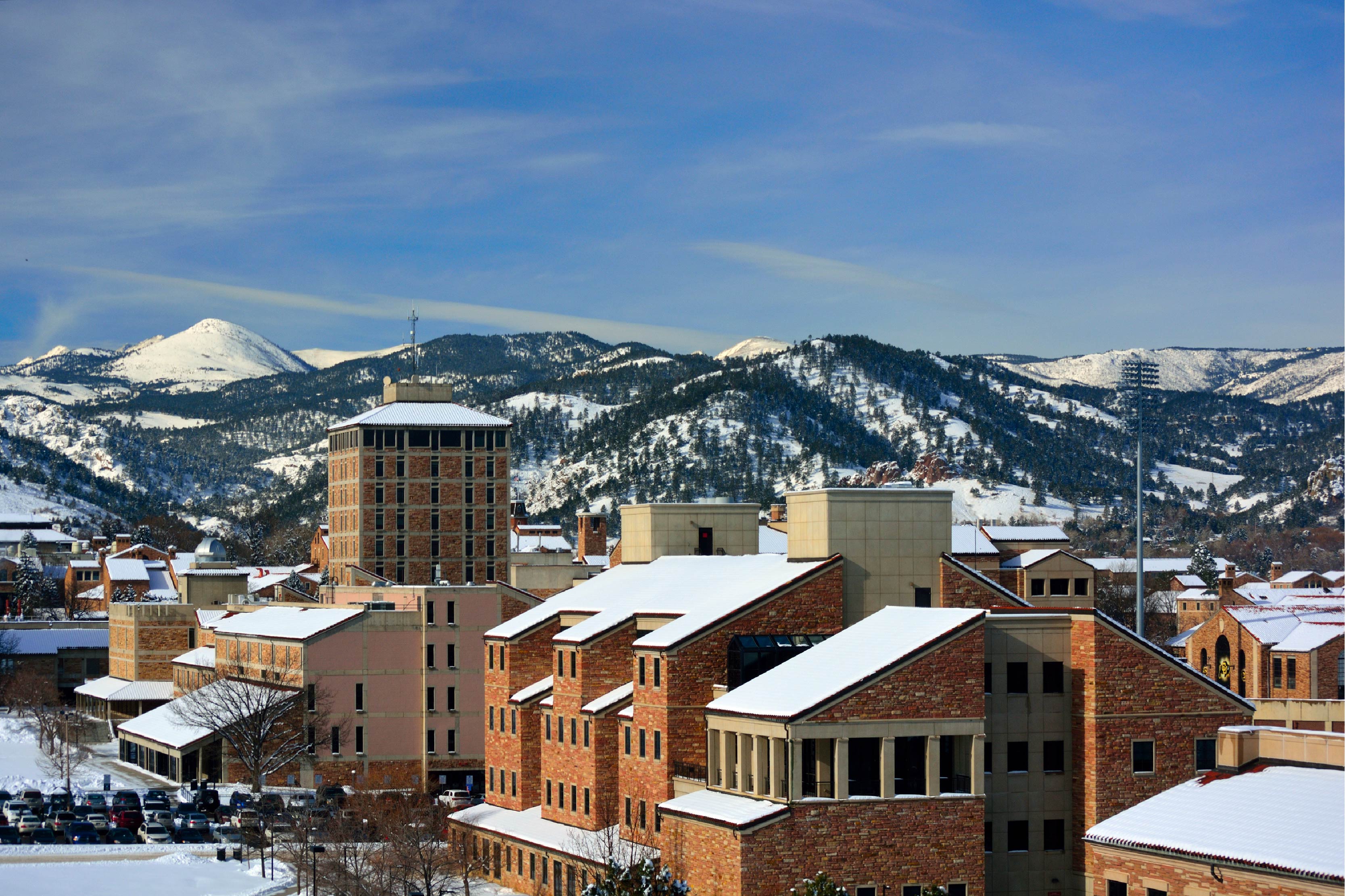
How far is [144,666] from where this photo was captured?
149500 mm

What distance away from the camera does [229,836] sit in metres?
88.2

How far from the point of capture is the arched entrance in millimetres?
129875

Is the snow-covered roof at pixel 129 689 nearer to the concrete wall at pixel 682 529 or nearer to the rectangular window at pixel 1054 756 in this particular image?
the concrete wall at pixel 682 529

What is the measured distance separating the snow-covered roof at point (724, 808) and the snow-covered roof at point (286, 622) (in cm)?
5609

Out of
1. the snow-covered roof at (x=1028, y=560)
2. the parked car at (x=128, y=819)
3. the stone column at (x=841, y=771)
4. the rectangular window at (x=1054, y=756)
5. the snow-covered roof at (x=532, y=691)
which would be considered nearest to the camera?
the stone column at (x=841, y=771)

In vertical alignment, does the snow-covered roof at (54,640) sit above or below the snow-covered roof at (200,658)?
below

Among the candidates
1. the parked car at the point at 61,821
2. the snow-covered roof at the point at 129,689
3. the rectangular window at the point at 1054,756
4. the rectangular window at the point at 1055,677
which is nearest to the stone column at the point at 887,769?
the rectangular window at the point at 1054,756

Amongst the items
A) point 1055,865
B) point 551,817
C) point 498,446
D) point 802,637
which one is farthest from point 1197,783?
point 498,446

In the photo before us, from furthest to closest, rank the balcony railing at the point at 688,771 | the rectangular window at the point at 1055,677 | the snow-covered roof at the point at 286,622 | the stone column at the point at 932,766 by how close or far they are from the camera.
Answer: the snow-covered roof at the point at 286,622 → the balcony railing at the point at 688,771 → the rectangular window at the point at 1055,677 → the stone column at the point at 932,766

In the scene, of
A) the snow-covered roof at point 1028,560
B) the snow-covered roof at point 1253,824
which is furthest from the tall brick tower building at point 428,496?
the snow-covered roof at point 1253,824

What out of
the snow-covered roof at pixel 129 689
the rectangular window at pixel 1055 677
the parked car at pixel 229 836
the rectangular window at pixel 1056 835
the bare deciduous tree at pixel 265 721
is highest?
the rectangular window at pixel 1055 677

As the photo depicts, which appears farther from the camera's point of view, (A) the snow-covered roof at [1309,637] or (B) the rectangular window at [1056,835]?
(A) the snow-covered roof at [1309,637]

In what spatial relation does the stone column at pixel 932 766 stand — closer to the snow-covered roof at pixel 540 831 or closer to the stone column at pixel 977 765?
the stone column at pixel 977 765

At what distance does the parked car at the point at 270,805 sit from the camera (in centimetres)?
9100
